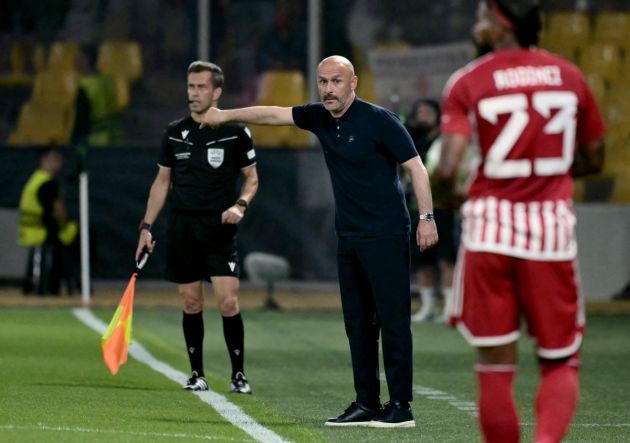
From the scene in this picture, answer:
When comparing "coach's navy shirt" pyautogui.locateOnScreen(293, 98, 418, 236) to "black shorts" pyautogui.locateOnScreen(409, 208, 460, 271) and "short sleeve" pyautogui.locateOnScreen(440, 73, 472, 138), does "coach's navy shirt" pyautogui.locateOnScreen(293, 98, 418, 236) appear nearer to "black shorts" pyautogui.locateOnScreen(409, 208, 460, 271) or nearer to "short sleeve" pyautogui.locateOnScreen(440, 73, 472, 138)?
"short sleeve" pyautogui.locateOnScreen(440, 73, 472, 138)

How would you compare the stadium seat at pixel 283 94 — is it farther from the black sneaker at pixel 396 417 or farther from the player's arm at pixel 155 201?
the black sneaker at pixel 396 417

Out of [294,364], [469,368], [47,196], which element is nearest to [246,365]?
[294,364]

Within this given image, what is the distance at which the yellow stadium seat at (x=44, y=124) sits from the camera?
24016 millimetres

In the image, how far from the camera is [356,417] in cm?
946

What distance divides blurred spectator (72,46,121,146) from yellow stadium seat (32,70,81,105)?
0.17 meters

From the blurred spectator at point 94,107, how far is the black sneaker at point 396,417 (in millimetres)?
14552

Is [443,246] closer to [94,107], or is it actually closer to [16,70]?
[94,107]

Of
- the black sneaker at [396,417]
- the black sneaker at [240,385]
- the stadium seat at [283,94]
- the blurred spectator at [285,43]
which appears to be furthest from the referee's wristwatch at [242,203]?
the blurred spectator at [285,43]

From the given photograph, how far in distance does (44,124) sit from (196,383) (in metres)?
13.5

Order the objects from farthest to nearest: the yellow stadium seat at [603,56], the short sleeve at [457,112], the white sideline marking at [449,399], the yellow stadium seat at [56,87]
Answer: the yellow stadium seat at [56,87] → the yellow stadium seat at [603,56] → the white sideline marking at [449,399] → the short sleeve at [457,112]

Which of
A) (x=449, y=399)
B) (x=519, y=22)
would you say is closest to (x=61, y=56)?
(x=449, y=399)

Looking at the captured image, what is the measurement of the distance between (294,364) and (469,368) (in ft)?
4.56

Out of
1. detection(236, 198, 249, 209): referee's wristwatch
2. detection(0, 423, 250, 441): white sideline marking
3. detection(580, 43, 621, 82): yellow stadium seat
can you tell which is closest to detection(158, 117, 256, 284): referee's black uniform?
detection(236, 198, 249, 209): referee's wristwatch

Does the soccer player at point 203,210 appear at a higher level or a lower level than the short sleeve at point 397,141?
lower
